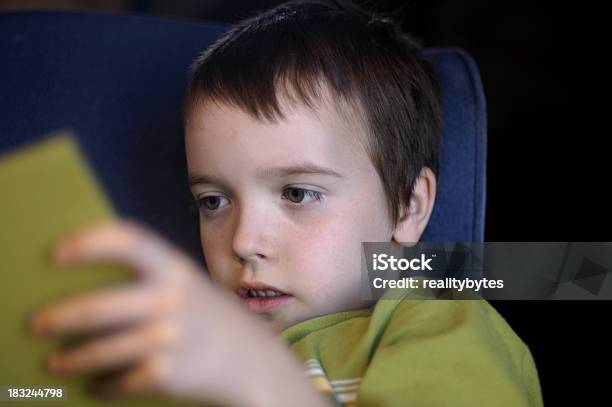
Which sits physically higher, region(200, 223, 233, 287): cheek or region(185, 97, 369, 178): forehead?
region(185, 97, 369, 178): forehead

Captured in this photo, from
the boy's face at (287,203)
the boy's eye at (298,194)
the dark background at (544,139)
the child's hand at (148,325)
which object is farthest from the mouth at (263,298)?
the dark background at (544,139)

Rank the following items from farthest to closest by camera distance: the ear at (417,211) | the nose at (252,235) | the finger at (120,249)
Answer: the ear at (417,211), the nose at (252,235), the finger at (120,249)

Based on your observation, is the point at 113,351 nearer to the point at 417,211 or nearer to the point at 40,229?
the point at 40,229

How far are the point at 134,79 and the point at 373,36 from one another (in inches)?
14.5

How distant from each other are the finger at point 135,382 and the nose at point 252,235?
398mm

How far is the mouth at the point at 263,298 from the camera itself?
849 millimetres

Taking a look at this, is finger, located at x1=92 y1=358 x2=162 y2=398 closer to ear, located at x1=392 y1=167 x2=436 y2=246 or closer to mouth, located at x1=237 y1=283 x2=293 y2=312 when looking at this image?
mouth, located at x1=237 y1=283 x2=293 y2=312

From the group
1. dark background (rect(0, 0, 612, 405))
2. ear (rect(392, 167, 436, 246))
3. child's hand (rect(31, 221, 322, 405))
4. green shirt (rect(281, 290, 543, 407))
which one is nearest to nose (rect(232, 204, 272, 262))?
green shirt (rect(281, 290, 543, 407))

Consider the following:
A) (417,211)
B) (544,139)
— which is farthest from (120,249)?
(544,139)

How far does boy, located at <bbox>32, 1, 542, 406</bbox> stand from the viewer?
705 mm

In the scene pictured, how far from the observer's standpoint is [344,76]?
2.92 feet

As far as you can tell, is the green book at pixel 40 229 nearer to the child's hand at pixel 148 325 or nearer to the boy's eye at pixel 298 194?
the child's hand at pixel 148 325

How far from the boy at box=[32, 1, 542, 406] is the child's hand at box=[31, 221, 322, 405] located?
82 millimetres

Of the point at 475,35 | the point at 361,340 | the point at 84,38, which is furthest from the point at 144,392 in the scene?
the point at 475,35
